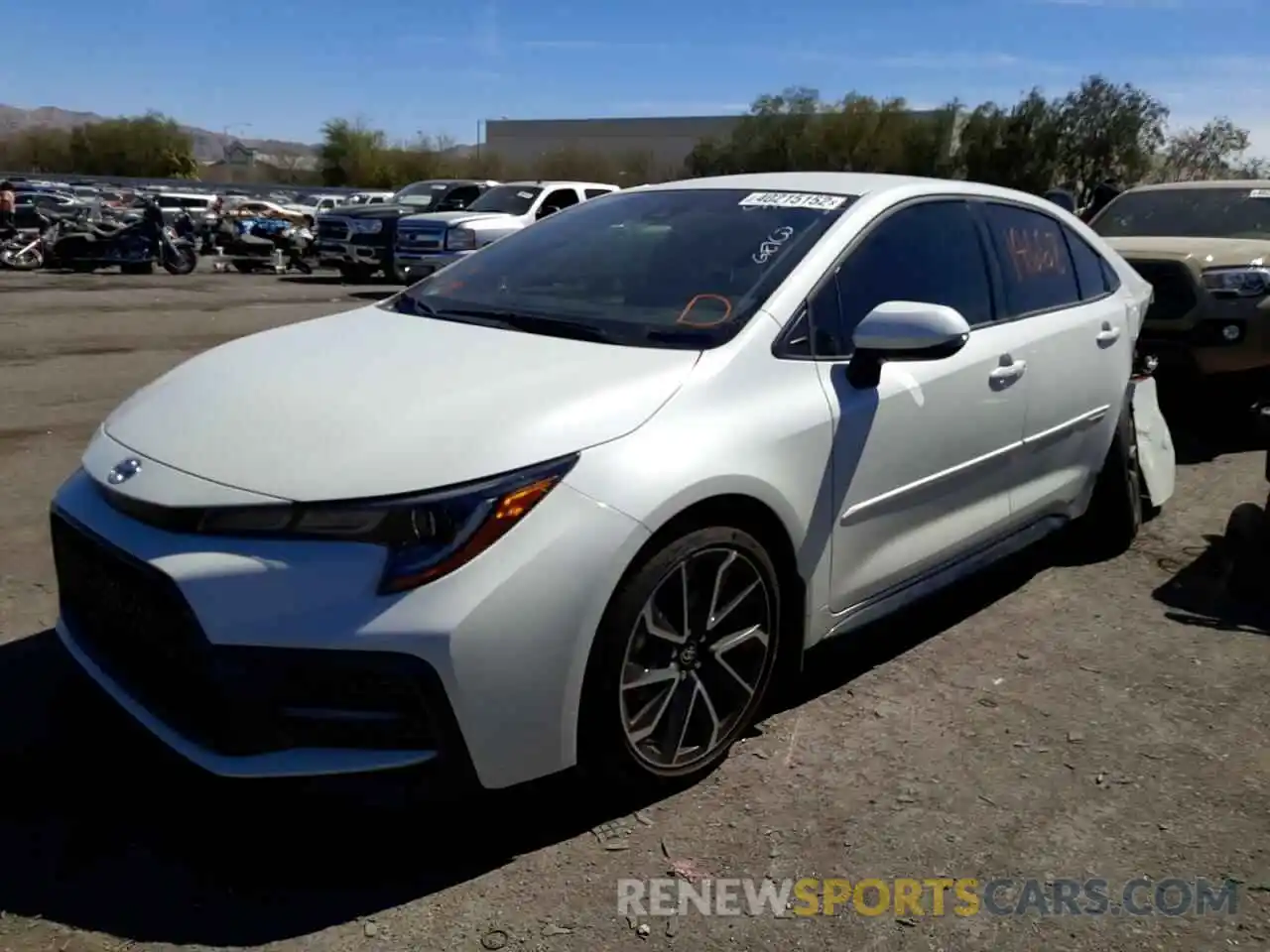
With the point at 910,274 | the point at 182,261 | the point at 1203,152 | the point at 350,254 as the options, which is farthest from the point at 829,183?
the point at 1203,152

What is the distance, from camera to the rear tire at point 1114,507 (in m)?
4.90

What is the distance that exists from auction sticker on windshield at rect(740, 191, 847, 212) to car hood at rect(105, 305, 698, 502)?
928 mm

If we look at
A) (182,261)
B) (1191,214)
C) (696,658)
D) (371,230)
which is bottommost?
(182,261)

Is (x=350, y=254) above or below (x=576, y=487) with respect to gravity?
below

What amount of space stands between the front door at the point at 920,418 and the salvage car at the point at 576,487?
0.01 metres

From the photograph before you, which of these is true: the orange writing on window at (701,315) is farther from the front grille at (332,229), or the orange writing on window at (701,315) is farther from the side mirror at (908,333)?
the front grille at (332,229)

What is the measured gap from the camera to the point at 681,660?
2.92 meters

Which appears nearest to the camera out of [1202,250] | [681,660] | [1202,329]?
[681,660]

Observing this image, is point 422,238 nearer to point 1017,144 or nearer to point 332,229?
point 332,229

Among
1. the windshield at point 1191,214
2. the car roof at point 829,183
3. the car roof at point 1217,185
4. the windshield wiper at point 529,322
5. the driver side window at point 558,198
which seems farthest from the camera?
the driver side window at point 558,198

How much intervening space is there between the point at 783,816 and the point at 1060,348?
7.54ft

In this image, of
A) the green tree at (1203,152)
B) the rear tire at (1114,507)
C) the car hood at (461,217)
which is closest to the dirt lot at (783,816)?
the rear tire at (1114,507)

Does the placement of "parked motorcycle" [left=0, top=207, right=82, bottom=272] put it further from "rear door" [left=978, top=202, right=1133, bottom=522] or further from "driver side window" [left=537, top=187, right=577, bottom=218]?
"rear door" [left=978, top=202, right=1133, bottom=522]

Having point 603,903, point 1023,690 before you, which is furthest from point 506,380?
point 1023,690
